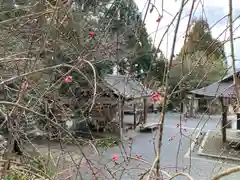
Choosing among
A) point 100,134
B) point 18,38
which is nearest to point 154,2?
point 18,38

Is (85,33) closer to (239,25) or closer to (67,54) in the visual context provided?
(67,54)

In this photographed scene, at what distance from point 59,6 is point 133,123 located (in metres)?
14.3

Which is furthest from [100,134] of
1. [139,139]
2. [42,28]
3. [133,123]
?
[42,28]

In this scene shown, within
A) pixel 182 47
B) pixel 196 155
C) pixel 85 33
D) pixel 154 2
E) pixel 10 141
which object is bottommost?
pixel 196 155

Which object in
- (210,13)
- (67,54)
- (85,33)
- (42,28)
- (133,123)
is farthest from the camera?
(133,123)

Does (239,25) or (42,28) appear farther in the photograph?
(42,28)

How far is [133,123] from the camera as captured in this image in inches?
607

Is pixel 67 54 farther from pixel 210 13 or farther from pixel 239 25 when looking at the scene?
pixel 239 25

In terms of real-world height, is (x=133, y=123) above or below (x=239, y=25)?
below

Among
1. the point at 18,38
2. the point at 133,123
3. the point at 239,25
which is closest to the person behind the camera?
the point at 239,25

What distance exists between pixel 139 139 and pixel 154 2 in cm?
1177

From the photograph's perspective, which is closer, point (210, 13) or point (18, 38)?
point (210, 13)

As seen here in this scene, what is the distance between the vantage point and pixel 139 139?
41.6 ft

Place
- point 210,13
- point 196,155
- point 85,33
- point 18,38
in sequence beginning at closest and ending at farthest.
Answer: point 210,13, point 18,38, point 85,33, point 196,155
